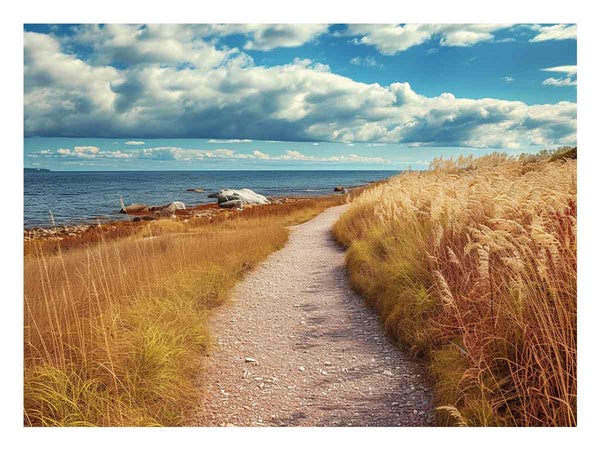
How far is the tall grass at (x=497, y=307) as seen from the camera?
2793 millimetres

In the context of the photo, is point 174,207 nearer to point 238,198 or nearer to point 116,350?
point 238,198

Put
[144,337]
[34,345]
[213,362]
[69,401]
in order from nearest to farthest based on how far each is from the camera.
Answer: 1. [69,401]
2. [34,345]
3. [144,337]
4. [213,362]

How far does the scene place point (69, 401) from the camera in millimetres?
2934

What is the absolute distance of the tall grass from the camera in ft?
9.16

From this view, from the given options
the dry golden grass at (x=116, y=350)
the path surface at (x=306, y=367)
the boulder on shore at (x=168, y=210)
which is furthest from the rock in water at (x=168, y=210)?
the dry golden grass at (x=116, y=350)

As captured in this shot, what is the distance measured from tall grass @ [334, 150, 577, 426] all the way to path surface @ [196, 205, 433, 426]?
31cm

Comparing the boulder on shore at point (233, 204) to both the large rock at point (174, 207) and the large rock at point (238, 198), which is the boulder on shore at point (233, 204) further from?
the large rock at point (174, 207)

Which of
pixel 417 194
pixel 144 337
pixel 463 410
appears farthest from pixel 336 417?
pixel 417 194

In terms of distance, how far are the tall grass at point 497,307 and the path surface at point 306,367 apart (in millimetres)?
312

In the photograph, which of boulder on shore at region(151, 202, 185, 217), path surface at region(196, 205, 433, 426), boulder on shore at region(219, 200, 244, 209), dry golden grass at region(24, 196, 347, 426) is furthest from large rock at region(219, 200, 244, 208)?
dry golden grass at region(24, 196, 347, 426)

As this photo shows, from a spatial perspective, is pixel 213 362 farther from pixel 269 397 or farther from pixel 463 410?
pixel 463 410

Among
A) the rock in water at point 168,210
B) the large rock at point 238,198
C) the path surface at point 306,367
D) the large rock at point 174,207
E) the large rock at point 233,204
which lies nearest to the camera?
the path surface at point 306,367

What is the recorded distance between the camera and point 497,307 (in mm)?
3457
